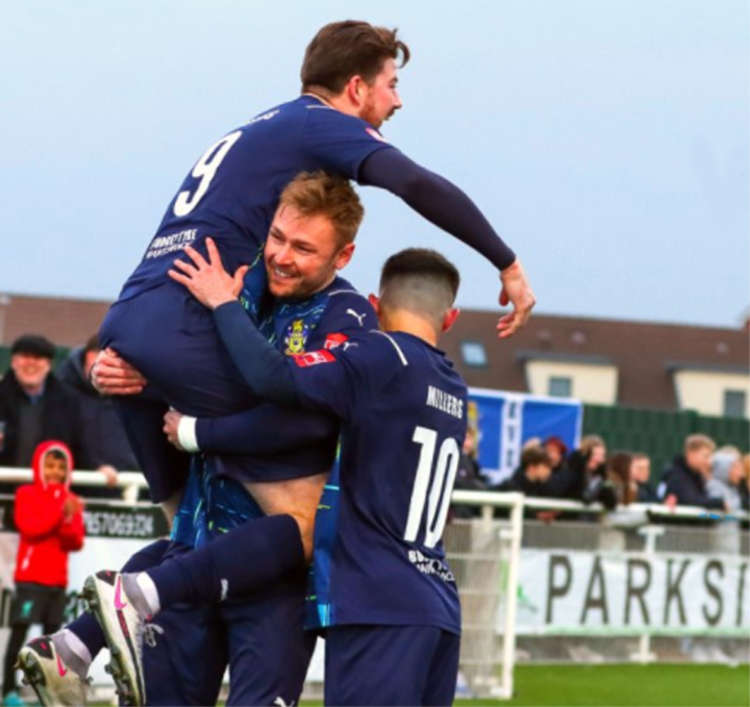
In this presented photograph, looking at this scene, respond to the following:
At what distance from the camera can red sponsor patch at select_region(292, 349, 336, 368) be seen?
5227mm

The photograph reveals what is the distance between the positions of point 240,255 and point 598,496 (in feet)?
31.3

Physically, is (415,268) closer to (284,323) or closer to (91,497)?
(284,323)

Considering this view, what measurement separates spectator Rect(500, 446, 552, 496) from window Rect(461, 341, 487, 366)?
47462mm

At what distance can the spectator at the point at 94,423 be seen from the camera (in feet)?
34.9

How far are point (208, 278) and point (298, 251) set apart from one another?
0.90ft

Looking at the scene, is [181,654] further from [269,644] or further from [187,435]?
[187,435]

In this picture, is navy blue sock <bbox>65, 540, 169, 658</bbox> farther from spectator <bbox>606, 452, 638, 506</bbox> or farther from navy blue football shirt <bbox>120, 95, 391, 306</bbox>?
spectator <bbox>606, 452, 638, 506</bbox>

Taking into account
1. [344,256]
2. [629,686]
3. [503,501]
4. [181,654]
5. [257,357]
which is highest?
[344,256]

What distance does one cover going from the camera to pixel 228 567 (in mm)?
5320

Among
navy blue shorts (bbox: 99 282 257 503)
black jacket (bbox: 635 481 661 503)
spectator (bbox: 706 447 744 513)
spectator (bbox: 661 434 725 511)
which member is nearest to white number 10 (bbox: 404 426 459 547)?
navy blue shorts (bbox: 99 282 257 503)

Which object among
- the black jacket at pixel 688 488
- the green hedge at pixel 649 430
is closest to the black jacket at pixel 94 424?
→ the black jacket at pixel 688 488

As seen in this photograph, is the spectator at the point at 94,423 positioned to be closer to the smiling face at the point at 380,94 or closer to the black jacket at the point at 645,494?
the smiling face at the point at 380,94

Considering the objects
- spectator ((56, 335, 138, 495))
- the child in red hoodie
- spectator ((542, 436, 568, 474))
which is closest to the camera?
the child in red hoodie

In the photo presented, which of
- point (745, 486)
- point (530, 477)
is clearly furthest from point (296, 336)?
point (745, 486)
